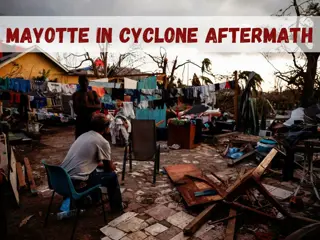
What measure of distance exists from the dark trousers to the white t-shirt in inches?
5.3

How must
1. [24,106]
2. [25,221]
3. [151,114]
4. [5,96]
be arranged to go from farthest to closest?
[151,114] → [24,106] → [5,96] → [25,221]

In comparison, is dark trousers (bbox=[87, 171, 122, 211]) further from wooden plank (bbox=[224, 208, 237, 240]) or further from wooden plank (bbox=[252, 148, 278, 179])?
wooden plank (bbox=[252, 148, 278, 179])

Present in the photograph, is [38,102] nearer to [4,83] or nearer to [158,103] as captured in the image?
[4,83]

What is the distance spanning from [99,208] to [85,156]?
1.03m

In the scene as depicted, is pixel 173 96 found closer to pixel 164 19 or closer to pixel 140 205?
pixel 164 19

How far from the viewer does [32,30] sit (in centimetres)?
615

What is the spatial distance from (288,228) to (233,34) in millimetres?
4390

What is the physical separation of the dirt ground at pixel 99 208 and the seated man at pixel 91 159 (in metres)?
0.60

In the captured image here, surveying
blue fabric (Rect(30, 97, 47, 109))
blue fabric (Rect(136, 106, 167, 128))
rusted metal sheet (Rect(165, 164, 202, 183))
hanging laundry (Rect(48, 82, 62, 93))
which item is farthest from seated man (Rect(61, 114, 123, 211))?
blue fabric (Rect(30, 97, 47, 109))

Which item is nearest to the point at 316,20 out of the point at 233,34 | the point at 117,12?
the point at 233,34

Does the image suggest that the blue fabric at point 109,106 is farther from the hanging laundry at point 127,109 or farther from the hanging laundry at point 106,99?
the hanging laundry at point 127,109

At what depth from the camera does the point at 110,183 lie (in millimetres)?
3479

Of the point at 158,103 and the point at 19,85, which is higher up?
the point at 19,85

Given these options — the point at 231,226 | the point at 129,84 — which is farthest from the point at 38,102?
the point at 231,226
